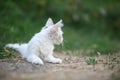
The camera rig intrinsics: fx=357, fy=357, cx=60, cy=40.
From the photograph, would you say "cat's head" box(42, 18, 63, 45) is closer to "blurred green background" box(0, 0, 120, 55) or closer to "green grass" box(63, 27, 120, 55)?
"green grass" box(63, 27, 120, 55)

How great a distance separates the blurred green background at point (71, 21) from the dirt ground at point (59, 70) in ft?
6.36

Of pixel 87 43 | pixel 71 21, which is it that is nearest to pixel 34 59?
pixel 87 43

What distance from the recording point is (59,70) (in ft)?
23.1

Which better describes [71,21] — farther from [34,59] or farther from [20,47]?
[34,59]

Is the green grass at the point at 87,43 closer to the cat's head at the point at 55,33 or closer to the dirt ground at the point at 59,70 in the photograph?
the dirt ground at the point at 59,70

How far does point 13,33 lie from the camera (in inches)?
422

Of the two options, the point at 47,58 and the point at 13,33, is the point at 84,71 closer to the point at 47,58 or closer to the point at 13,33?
the point at 47,58

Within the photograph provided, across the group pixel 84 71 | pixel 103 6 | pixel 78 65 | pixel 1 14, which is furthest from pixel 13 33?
pixel 103 6

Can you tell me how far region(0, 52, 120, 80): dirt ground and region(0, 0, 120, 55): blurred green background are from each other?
194cm

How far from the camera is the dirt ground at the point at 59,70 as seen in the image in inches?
251

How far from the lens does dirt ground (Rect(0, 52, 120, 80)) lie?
6.38m

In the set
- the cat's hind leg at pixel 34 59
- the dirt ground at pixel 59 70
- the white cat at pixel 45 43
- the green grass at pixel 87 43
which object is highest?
the green grass at pixel 87 43

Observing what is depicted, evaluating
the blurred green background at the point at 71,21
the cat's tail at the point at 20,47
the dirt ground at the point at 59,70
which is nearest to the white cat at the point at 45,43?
the dirt ground at the point at 59,70

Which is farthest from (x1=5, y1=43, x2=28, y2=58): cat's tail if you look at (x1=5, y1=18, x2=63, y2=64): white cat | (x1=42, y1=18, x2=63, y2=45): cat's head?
(x1=42, y1=18, x2=63, y2=45): cat's head
